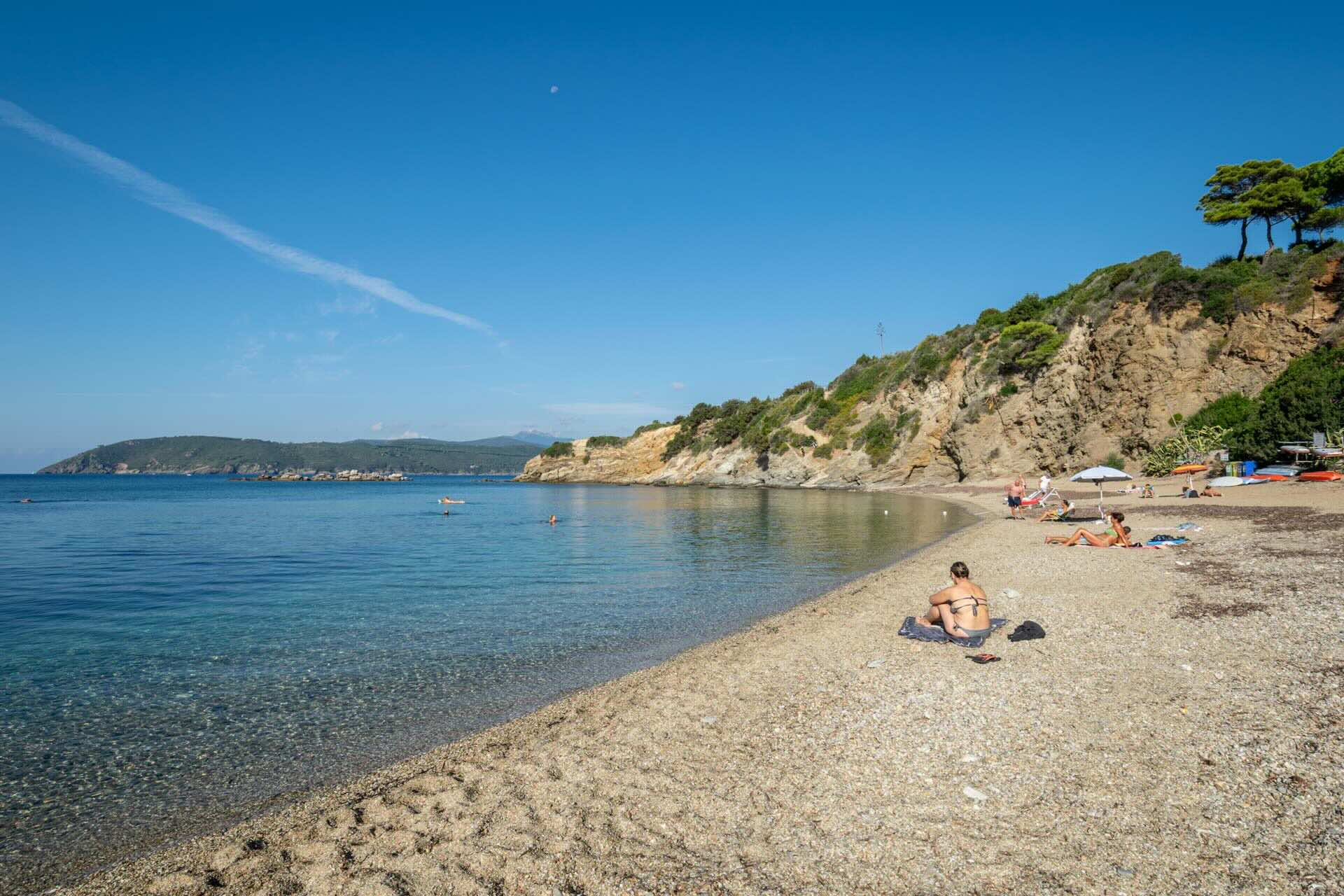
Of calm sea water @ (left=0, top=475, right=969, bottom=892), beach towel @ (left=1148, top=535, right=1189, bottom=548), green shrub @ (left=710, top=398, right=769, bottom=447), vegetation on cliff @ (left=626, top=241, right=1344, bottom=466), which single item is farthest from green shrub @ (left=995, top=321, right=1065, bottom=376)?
green shrub @ (left=710, top=398, right=769, bottom=447)

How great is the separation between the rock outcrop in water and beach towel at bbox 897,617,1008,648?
3266 cm

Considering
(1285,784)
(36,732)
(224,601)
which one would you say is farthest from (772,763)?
(224,601)

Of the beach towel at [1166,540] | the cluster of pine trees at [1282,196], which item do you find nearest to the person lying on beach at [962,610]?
the beach towel at [1166,540]

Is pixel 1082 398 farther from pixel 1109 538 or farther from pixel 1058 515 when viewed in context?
pixel 1109 538

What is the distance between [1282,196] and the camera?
35.6 m

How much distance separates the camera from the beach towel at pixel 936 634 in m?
8.74

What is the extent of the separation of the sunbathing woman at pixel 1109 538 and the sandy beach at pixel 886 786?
280 inches

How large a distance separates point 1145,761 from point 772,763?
2.73 metres

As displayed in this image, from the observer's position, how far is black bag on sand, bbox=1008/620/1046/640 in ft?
28.6

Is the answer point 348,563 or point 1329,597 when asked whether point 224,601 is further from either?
point 1329,597

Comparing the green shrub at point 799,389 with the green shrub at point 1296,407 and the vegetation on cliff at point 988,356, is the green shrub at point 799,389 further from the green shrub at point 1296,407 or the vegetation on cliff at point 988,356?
the green shrub at point 1296,407

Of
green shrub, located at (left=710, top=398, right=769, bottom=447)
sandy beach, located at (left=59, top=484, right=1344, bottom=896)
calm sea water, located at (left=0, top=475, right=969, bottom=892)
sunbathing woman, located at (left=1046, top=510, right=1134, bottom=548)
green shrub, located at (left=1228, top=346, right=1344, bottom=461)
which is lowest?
calm sea water, located at (left=0, top=475, right=969, bottom=892)

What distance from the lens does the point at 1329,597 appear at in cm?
904

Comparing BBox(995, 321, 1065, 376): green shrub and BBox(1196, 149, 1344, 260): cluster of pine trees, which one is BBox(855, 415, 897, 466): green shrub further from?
BBox(1196, 149, 1344, 260): cluster of pine trees
